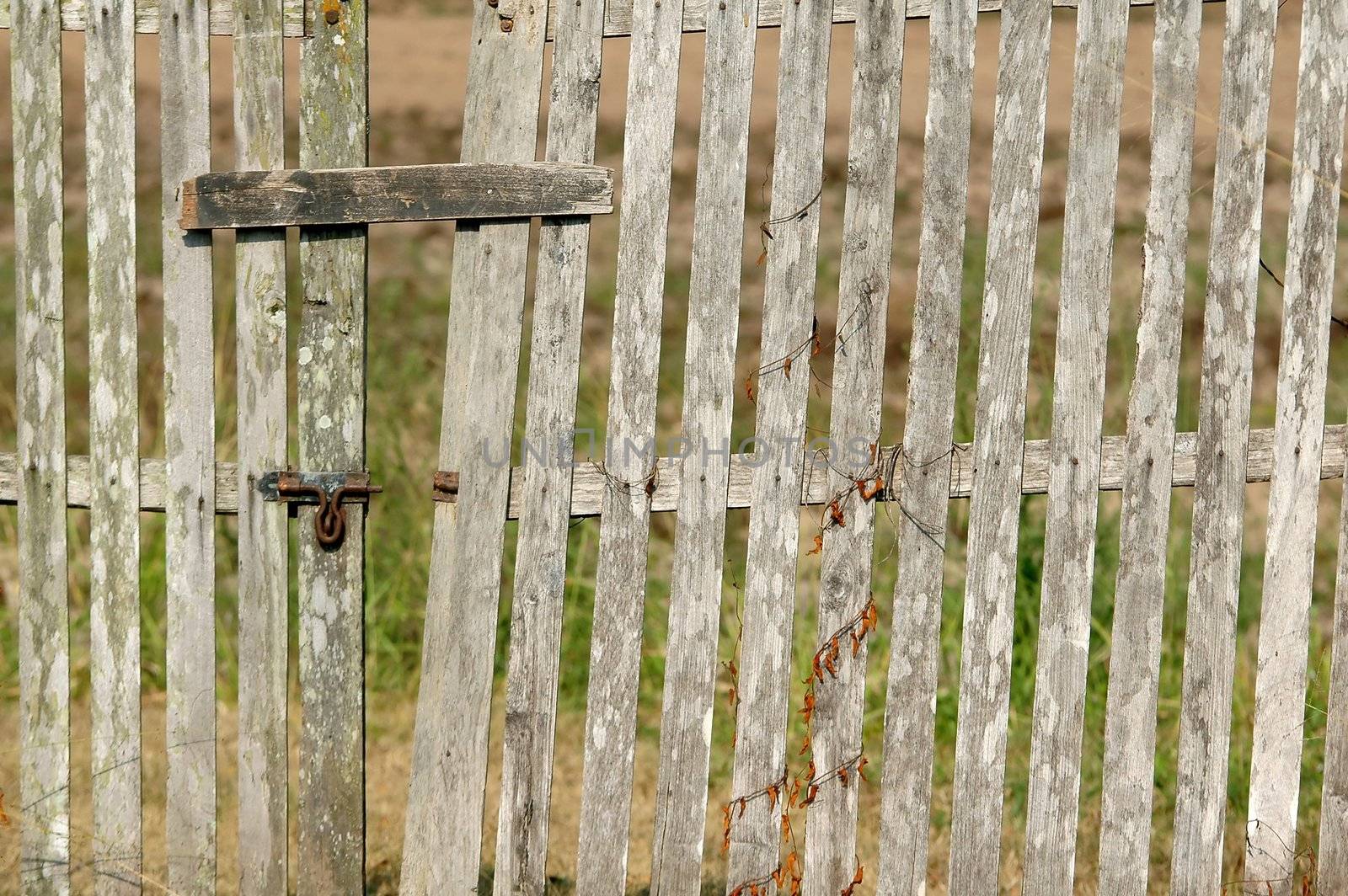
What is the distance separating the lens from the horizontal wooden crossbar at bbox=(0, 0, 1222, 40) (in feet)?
8.25

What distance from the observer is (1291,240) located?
2.64m

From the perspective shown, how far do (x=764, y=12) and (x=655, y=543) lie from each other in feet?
10.1

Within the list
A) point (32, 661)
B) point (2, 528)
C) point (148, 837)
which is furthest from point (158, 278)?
point (32, 661)

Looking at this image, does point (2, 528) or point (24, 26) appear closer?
point (24, 26)

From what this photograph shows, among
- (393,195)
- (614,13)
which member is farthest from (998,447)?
(393,195)

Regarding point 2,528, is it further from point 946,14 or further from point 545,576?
point 946,14

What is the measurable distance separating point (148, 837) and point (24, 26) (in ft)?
7.79

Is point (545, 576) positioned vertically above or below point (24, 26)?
below

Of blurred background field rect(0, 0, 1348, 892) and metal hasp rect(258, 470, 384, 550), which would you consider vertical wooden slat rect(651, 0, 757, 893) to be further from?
metal hasp rect(258, 470, 384, 550)

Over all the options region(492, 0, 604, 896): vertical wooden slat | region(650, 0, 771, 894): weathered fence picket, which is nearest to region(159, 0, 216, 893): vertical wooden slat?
region(492, 0, 604, 896): vertical wooden slat

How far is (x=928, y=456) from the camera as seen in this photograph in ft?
8.58

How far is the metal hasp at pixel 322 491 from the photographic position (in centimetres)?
265

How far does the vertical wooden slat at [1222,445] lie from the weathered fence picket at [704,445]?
3.38 feet

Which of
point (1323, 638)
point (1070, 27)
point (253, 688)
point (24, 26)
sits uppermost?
point (1070, 27)
